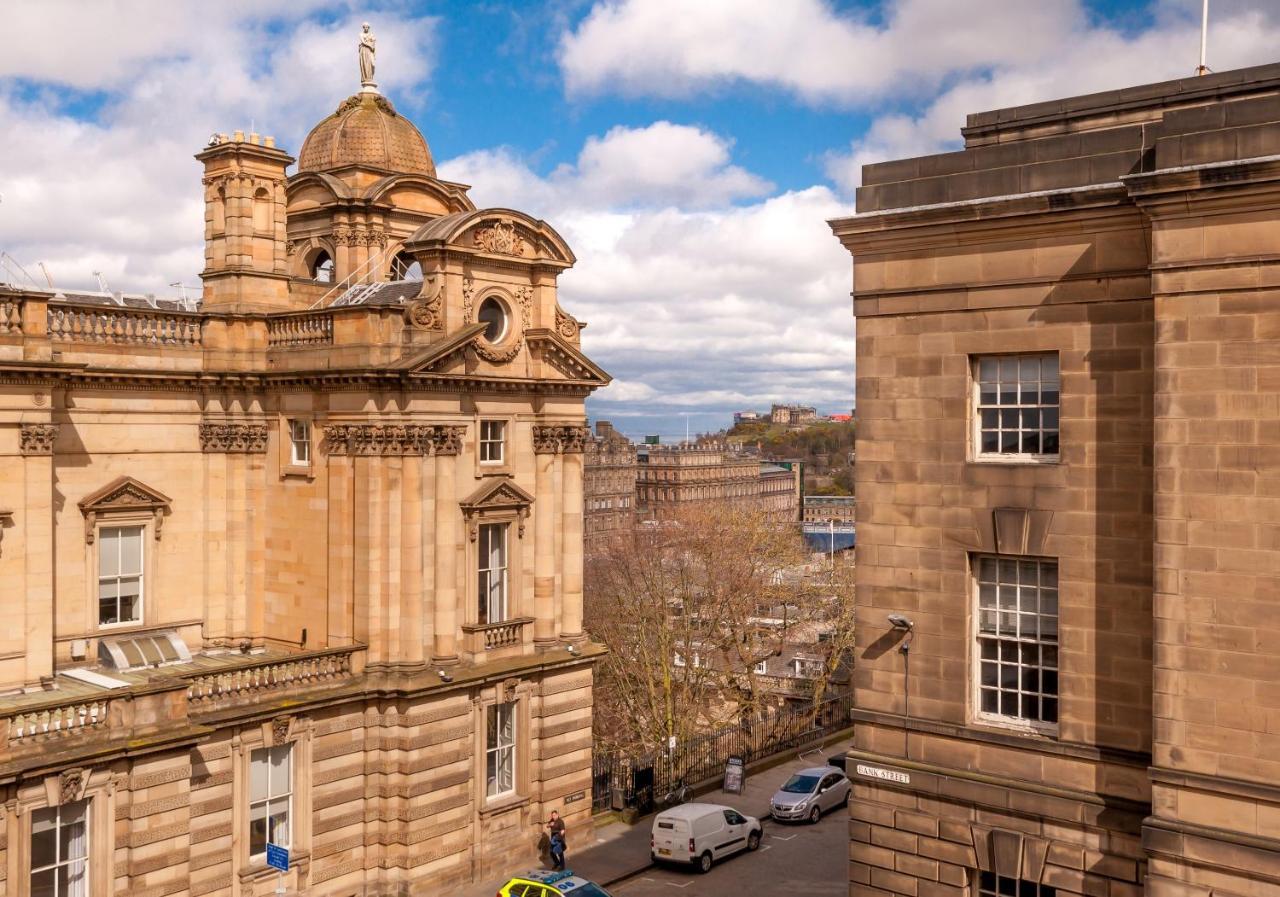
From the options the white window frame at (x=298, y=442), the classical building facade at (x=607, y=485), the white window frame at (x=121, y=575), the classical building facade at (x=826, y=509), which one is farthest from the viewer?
the classical building facade at (x=826, y=509)

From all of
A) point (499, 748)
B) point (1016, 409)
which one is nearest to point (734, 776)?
point (499, 748)

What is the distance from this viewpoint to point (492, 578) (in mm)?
32094

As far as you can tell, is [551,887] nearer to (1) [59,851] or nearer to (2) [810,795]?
(1) [59,851]

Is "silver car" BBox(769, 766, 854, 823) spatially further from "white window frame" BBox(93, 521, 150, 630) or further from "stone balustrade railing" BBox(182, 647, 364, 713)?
"white window frame" BBox(93, 521, 150, 630)

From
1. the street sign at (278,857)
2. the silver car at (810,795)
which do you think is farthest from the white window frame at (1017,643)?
the silver car at (810,795)

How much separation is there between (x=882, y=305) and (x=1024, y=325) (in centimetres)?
221

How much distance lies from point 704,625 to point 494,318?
90.8ft

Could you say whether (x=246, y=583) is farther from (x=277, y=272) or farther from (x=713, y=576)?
(x=713, y=576)

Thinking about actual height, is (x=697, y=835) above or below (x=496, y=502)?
below

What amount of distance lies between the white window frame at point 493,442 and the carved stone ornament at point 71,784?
481 inches

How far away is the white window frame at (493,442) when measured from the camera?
3170 centimetres

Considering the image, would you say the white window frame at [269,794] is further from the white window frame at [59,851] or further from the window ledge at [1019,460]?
Result: the window ledge at [1019,460]

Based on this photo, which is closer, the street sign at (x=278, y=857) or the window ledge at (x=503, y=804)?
the street sign at (x=278, y=857)

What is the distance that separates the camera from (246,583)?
104 ft
